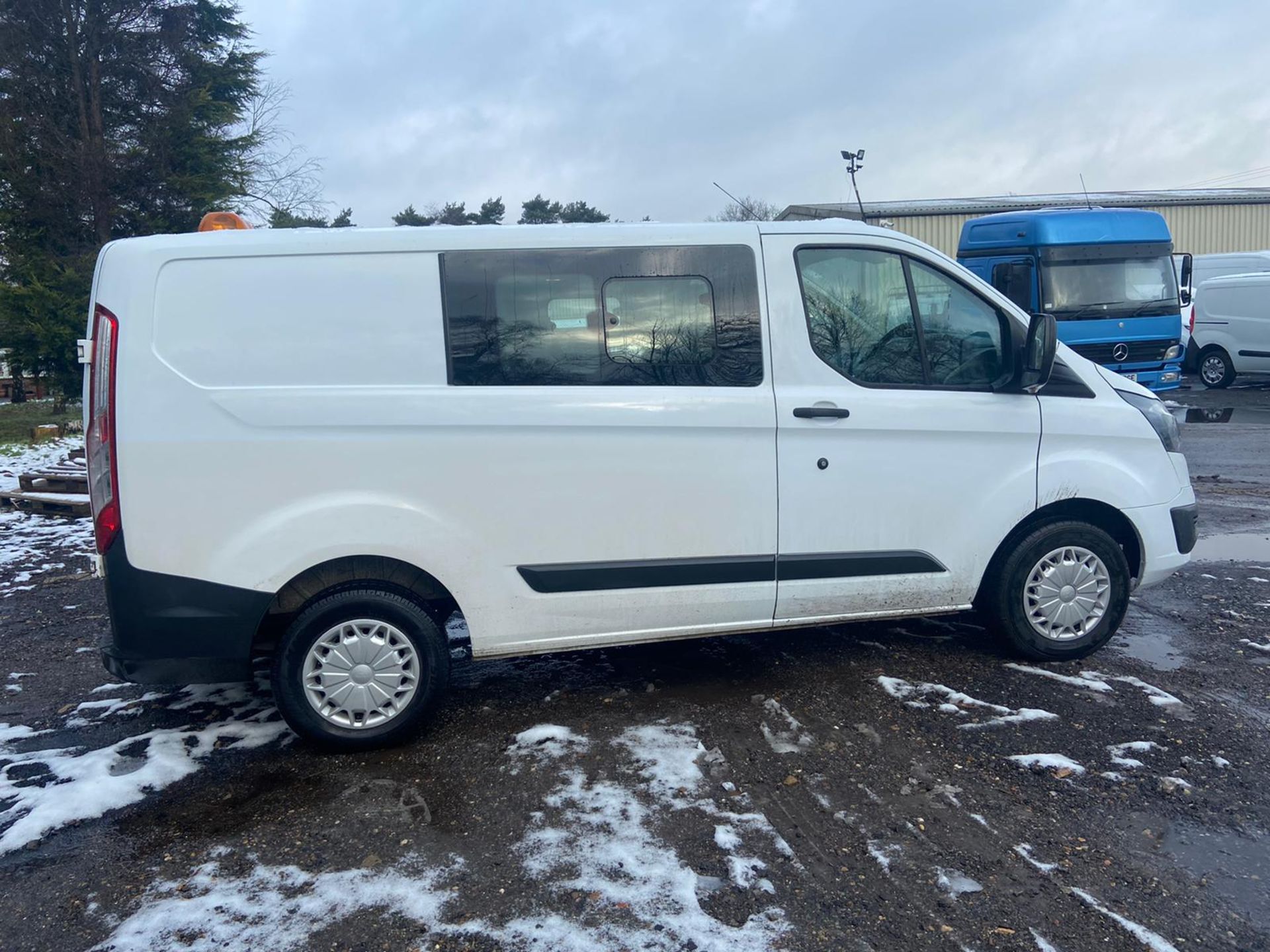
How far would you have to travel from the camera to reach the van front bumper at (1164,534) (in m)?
4.66

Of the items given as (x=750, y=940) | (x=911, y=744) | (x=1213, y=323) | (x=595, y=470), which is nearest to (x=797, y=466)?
(x=595, y=470)

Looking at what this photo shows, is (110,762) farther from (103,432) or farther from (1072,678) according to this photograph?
(1072,678)

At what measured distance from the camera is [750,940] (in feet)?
8.74

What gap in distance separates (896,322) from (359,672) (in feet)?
9.42

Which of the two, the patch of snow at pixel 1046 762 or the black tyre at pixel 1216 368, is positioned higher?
the black tyre at pixel 1216 368

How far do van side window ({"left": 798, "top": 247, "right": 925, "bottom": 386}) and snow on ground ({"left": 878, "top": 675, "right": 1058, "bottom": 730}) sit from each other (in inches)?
56.3

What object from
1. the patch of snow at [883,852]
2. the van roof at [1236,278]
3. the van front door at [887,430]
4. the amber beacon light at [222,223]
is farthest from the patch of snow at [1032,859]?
the van roof at [1236,278]

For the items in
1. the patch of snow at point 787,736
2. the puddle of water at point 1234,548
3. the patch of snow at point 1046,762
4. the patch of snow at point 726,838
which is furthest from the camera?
the puddle of water at point 1234,548

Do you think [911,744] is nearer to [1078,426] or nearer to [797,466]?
[797,466]

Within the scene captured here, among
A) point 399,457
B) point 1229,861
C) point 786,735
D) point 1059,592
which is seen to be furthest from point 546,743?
point 1059,592

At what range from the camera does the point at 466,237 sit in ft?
13.1

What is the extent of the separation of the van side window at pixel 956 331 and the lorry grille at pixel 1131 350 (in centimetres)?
902

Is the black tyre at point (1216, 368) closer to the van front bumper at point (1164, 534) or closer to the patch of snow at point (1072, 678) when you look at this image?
the van front bumper at point (1164, 534)

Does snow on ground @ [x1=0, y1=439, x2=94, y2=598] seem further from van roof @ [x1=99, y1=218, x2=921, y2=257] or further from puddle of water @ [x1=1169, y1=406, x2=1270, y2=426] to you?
puddle of water @ [x1=1169, y1=406, x2=1270, y2=426]
